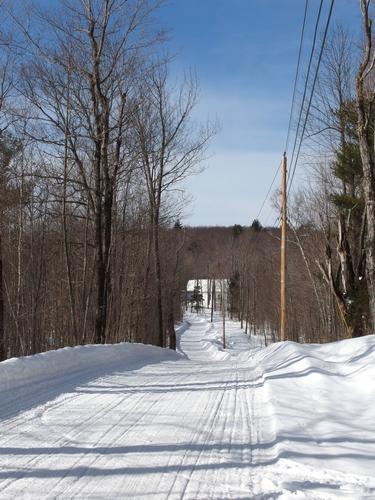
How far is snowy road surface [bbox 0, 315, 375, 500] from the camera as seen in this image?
368 cm

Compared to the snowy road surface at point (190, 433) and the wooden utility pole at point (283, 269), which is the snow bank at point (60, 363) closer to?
the snowy road surface at point (190, 433)

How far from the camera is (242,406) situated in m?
6.59

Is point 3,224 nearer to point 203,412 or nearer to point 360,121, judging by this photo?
point 360,121

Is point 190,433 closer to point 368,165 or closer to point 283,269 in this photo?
point 368,165

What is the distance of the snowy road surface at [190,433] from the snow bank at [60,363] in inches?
1.4

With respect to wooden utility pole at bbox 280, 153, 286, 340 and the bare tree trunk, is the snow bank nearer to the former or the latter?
the bare tree trunk

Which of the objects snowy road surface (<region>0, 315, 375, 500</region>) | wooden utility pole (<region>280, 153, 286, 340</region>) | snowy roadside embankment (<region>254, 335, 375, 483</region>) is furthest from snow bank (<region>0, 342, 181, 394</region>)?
wooden utility pole (<region>280, 153, 286, 340</region>)

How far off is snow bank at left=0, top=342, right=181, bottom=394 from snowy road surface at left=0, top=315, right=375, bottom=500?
37mm

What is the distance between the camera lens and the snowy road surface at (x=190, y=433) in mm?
3678

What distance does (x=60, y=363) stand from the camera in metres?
8.98

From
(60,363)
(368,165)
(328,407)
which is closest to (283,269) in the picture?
(368,165)

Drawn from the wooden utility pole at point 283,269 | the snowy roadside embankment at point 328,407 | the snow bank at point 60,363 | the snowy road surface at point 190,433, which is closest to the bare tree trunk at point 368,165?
the snowy roadside embankment at point 328,407

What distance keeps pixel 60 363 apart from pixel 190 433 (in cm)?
441

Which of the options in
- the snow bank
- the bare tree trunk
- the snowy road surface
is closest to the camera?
the snowy road surface
